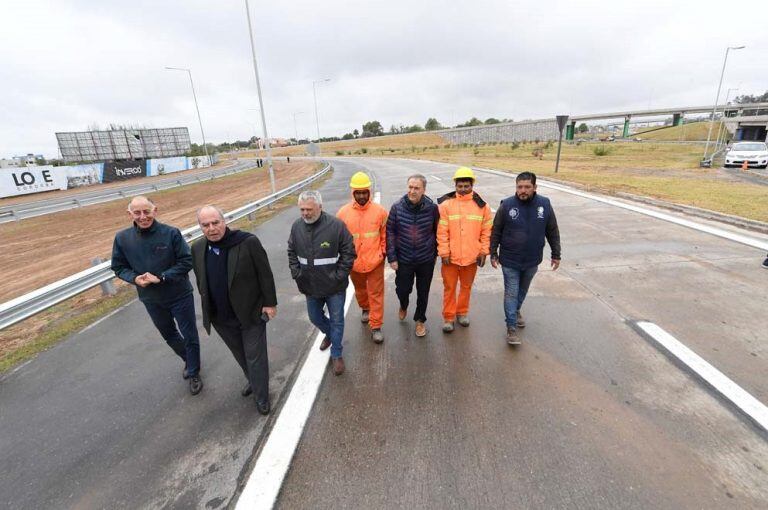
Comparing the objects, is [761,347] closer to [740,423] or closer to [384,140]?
[740,423]

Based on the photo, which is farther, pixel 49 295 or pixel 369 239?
pixel 49 295

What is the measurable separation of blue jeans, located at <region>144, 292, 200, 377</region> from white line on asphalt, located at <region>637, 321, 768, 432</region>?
15.7 ft

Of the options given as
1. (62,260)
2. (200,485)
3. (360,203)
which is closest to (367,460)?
(200,485)

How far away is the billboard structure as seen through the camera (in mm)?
58616

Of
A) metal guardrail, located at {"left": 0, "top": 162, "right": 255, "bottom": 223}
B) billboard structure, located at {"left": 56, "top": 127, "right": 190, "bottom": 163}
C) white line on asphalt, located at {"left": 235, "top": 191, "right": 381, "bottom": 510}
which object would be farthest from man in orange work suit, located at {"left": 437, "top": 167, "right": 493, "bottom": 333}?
billboard structure, located at {"left": 56, "top": 127, "right": 190, "bottom": 163}

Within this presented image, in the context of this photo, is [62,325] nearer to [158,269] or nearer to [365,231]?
[158,269]

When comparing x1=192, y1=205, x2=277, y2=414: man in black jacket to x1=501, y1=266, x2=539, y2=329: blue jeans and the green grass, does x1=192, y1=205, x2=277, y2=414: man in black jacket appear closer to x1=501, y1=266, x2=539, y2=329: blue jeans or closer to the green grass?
x1=501, y1=266, x2=539, y2=329: blue jeans

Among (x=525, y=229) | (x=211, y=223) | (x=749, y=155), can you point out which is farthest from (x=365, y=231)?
(x=749, y=155)

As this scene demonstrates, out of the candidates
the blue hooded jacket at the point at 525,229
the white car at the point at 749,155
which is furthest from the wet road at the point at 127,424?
the white car at the point at 749,155

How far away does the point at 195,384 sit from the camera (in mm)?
3438

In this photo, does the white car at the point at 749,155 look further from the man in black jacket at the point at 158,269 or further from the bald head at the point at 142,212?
the bald head at the point at 142,212

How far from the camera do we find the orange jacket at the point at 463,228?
3.89 metres

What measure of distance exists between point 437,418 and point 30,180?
3633 centimetres

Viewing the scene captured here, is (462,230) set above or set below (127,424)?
above
